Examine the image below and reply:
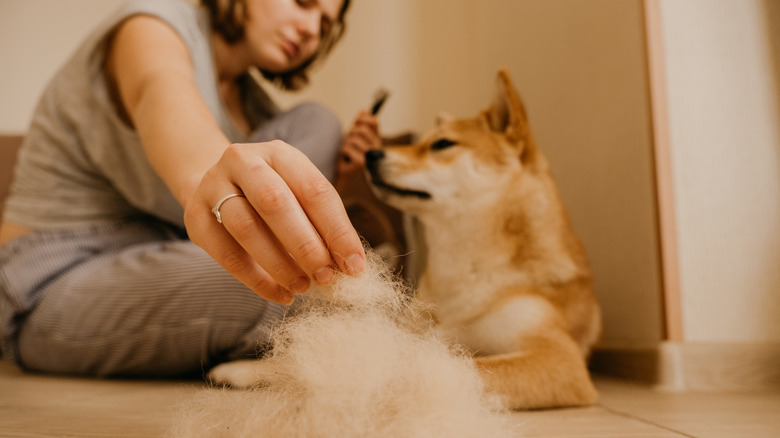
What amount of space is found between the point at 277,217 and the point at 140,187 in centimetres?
83

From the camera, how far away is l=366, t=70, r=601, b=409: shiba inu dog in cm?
94

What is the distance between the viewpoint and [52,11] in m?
2.49

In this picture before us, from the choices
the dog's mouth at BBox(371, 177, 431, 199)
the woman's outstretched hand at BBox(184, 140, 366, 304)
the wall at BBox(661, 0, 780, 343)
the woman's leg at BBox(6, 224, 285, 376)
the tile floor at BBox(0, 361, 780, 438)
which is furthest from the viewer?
the dog's mouth at BBox(371, 177, 431, 199)

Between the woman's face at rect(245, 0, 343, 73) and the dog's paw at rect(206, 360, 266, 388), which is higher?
the woman's face at rect(245, 0, 343, 73)

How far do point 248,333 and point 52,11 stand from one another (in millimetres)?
2448

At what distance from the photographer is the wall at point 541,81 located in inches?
45.4

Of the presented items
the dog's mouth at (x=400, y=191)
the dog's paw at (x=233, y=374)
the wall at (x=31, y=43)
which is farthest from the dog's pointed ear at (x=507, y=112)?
the wall at (x=31, y=43)

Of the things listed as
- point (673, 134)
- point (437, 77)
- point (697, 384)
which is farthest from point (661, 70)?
point (437, 77)

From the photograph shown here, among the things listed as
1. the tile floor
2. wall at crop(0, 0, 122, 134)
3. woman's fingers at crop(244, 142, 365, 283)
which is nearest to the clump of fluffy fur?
woman's fingers at crop(244, 142, 365, 283)

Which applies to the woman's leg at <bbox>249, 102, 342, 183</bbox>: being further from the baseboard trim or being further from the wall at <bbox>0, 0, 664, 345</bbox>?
the baseboard trim

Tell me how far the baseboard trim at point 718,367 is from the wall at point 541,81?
0.06 m

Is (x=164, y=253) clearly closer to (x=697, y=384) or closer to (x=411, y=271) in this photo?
(x=411, y=271)

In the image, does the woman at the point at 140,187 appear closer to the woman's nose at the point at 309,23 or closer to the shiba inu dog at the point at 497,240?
the woman's nose at the point at 309,23

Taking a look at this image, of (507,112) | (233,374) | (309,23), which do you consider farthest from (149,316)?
(507,112)
